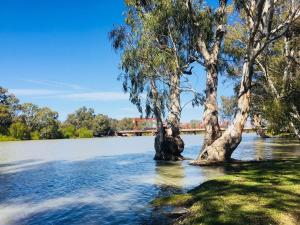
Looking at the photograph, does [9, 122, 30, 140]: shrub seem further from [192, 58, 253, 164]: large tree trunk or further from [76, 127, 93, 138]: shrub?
[192, 58, 253, 164]: large tree trunk

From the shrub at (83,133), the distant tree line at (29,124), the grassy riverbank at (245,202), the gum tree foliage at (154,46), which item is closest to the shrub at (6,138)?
the distant tree line at (29,124)

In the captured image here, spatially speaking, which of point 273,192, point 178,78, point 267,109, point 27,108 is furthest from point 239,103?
point 27,108

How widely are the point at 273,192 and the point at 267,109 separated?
13376 mm

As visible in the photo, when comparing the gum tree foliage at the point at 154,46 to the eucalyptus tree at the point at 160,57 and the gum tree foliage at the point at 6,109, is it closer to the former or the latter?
the eucalyptus tree at the point at 160,57

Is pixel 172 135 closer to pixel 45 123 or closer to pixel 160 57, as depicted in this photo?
pixel 160 57

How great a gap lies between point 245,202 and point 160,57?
19.9 m

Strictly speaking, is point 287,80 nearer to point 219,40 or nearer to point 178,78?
point 219,40

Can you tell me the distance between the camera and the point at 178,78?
114 ft

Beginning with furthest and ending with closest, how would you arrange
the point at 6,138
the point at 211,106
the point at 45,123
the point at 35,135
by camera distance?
the point at 45,123 → the point at 35,135 → the point at 6,138 → the point at 211,106

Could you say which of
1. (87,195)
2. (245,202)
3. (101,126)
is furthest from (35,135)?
(245,202)

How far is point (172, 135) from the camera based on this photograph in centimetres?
3578

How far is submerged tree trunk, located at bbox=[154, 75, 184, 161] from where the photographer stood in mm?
35031

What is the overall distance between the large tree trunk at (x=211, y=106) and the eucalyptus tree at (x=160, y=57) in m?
1.79

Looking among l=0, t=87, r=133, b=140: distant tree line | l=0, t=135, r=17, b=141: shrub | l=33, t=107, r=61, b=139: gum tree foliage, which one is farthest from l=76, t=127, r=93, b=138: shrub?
l=0, t=135, r=17, b=141: shrub
